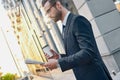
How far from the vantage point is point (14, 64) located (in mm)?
34969

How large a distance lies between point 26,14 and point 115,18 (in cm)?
1784

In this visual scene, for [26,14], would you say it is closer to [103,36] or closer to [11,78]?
[11,78]

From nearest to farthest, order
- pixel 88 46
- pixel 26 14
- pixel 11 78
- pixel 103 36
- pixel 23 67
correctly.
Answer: pixel 88 46 < pixel 103 36 < pixel 11 78 < pixel 26 14 < pixel 23 67

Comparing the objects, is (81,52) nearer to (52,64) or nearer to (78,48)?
(78,48)

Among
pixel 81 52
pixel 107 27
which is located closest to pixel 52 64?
pixel 81 52

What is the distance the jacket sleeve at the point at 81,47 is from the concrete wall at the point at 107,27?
3.76m

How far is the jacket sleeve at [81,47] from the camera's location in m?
2.49

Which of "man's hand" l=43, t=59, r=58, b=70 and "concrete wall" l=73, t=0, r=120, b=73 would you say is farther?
"concrete wall" l=73, t=0, r=120, b=73

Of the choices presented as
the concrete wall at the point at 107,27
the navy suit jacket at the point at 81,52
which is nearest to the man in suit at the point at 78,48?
the navy suit jacket at the point at 81,52

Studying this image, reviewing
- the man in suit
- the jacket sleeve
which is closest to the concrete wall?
the man in suit

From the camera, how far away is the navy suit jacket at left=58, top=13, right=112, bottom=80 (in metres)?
2.50

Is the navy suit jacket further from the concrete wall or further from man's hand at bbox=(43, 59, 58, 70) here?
the concrete wall

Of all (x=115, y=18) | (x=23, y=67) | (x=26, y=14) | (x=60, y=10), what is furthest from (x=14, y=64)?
(x=60, y=10)

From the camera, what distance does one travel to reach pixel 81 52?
2.50m
